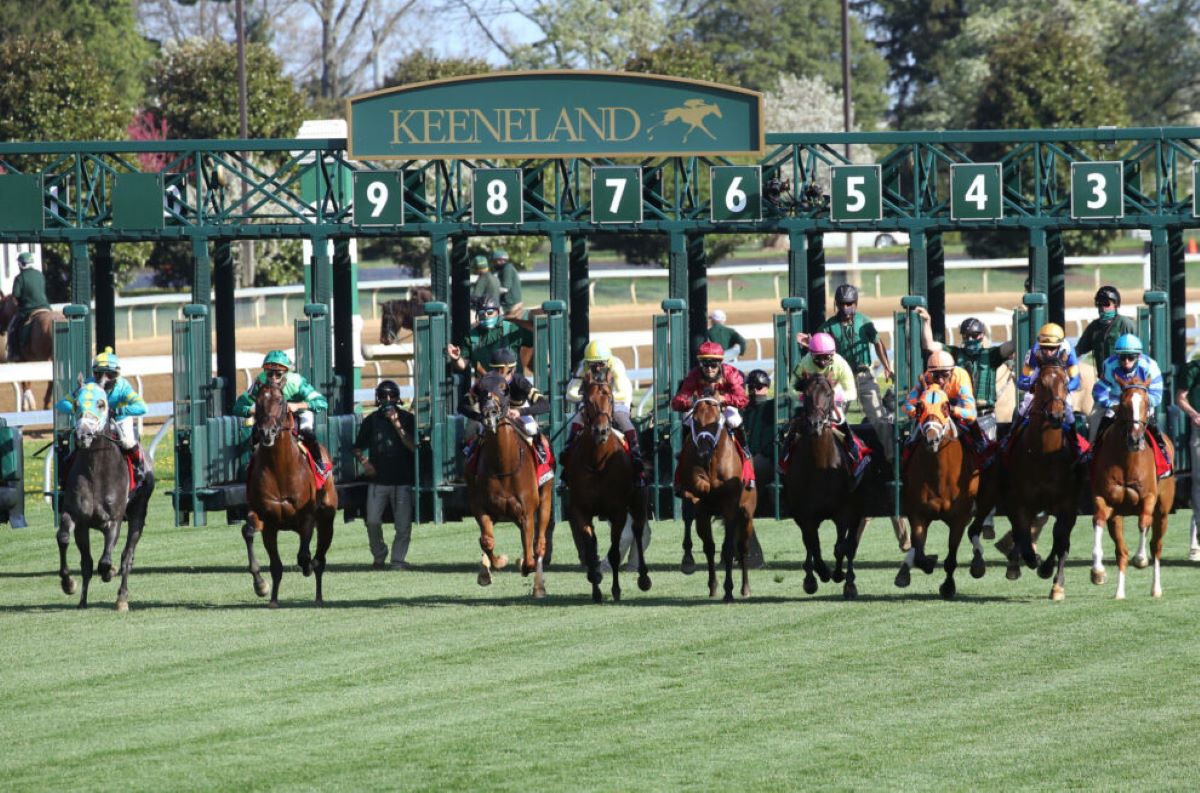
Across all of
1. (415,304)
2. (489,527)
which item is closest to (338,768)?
(489,527)

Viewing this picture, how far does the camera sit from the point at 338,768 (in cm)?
922

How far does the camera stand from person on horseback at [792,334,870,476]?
13.8 metres

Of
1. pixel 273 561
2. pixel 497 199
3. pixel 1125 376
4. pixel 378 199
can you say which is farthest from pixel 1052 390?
pixel 378 199

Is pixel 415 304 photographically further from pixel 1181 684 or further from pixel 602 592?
pixel 1181 684

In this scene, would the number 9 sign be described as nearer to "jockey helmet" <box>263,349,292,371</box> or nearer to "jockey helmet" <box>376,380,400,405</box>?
"jockey helmet" <box>376,380,400,405</box>

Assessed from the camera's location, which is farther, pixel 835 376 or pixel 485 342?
pixel 485 342

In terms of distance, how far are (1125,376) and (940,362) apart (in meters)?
1.14

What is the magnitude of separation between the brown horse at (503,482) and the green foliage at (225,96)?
26.5 meters

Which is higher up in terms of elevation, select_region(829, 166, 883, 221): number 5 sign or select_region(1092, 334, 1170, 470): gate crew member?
select_region(829, 166, 883, 221): number 5 sign

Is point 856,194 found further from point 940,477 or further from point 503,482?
point 503,482

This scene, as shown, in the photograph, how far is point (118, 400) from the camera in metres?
14.0

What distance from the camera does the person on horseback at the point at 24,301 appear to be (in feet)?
74.0

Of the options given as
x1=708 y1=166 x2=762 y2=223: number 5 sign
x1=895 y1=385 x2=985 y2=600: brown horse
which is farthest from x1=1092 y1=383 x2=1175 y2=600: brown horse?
x1=708 y1=166 x2=762 y2=223: number 5 sign

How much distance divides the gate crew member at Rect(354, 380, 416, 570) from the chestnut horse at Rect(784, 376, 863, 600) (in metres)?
3.16
